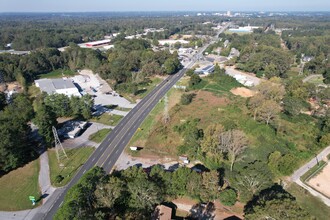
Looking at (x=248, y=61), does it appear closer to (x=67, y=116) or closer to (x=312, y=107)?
(x=312, y=107)

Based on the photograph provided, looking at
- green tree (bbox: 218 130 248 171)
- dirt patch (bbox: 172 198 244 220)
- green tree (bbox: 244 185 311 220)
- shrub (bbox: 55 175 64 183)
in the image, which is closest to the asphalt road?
shrub (bbox: 55 175 64 183)

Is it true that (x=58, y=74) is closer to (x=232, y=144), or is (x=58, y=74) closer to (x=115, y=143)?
(x=115, y=143)

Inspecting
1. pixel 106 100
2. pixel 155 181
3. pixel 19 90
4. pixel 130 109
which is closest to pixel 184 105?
pixel 130 109

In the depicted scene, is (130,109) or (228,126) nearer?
(228,126)

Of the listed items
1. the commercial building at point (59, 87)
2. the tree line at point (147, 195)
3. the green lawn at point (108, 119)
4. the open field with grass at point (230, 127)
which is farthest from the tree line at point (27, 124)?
the tree line at point (147, 195)

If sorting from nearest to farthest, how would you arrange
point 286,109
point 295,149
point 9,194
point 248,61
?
point 9,194
point 295,149
point 286,109
point 248,61

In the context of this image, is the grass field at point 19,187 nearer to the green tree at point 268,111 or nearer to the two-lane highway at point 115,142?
the two-lane highway at point 115,142

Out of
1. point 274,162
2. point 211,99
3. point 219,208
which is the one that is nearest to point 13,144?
point 219,208
